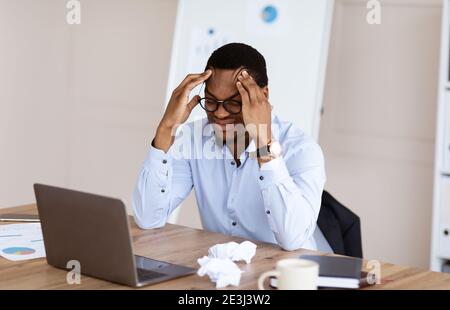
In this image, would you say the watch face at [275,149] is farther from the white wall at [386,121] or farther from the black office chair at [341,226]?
the white wall at [386,121]

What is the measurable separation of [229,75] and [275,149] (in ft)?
0.88

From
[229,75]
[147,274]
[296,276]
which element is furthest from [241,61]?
[296,276]

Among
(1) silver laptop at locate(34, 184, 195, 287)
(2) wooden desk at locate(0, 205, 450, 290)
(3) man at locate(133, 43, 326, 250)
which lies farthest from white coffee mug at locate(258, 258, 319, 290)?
(3) man at locate(133, 43, 326, 250)

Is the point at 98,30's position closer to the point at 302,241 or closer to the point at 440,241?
the point at 440,241

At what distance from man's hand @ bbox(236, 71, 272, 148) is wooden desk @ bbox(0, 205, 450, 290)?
29 cm

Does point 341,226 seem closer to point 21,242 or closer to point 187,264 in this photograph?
point 187,264

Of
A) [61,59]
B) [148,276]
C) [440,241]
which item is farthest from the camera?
[61,59]

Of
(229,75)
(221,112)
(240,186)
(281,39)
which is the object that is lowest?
(240,186)

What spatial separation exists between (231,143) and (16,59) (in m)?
3.00

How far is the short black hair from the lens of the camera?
235cm

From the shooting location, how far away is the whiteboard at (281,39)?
364 centimetres

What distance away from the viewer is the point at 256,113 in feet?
7.34
